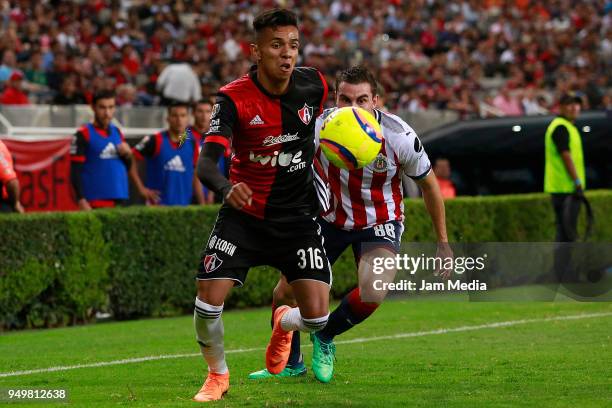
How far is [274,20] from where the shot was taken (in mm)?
7441

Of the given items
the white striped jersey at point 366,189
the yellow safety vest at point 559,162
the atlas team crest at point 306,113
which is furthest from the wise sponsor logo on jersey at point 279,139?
the yellow safety vest at point 559,162

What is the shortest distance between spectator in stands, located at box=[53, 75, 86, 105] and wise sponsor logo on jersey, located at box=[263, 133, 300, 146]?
42.1ft

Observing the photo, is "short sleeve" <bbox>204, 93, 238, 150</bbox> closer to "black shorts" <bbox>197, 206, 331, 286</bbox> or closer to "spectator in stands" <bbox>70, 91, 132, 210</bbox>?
"black shorts" <bbox>197, 206, 331, 286</bbox>

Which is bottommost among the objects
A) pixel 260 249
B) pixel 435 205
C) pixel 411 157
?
pixel 260 249

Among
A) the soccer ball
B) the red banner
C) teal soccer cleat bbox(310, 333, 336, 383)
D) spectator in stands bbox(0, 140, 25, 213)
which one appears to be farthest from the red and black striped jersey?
the red banner

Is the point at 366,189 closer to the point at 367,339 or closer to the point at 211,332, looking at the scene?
the point at 211,332

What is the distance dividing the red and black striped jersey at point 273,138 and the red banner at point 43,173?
9.29 metres

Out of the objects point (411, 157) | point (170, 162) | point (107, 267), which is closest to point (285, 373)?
point (411, 157)

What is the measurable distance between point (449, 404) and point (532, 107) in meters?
21.1

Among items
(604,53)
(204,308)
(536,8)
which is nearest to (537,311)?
(204,308)

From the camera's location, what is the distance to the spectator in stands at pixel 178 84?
2172 centimetres

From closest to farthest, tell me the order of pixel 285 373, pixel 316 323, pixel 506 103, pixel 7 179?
1. pixel 316 323
2. pixel 285 373
3. pixel 7 179
4. pixel 506 103

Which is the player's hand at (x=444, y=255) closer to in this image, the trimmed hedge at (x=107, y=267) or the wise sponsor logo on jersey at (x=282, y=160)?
the wise sponsor logo on jersey at (x=282, y=160)

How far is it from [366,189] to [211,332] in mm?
1684
